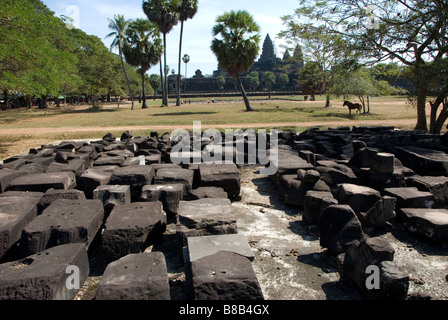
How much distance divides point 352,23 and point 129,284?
39.7 ft

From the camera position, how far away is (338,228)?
338 centimetres

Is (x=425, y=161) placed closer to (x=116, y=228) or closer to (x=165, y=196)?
(x=165, y=196)

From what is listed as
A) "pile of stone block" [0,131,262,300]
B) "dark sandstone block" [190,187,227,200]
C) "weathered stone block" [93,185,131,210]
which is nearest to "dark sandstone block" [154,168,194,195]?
"pile of stone block" [0,131,262,300]

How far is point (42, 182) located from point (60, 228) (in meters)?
1.91

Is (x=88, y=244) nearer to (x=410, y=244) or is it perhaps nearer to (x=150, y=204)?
(x=150, y=204)

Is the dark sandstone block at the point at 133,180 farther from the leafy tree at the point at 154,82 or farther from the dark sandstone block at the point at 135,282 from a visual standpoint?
the leafy tree at the point at 154,82

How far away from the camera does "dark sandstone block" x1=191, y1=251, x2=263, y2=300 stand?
2.27 m

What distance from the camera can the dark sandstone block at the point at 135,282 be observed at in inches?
89.9

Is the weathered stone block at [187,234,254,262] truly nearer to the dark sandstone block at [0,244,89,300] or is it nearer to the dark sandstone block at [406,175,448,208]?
the dark sandstone block at [0,244,89,300]

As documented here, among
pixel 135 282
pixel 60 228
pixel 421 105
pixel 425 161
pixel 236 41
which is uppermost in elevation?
pixel 236 41

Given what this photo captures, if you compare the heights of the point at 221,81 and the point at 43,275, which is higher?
the point at 221,81

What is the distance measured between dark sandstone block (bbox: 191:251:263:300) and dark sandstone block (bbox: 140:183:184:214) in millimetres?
1900

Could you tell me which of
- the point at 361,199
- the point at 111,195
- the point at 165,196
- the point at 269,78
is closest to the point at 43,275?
the point at 111,195
